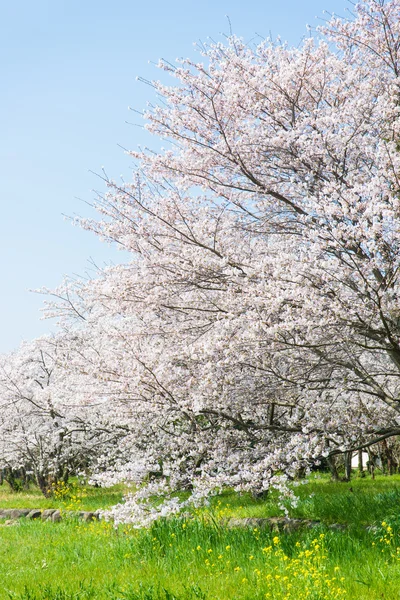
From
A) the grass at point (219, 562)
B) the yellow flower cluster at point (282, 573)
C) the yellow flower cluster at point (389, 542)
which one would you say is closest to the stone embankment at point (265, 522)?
the grass at point (219, 562)

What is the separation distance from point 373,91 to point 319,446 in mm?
4603

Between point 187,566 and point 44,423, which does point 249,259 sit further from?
point 44,423

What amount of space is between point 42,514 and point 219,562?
7.82m

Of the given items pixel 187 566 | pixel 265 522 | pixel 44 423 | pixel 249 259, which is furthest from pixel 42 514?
pixel 249 259

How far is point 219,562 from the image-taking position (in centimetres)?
545

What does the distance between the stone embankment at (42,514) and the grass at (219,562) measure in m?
2.34

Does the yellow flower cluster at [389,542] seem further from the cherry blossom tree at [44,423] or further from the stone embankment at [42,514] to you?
the cherry blossom tree at [44,423]

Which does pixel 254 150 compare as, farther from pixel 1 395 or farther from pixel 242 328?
pixel 1 395

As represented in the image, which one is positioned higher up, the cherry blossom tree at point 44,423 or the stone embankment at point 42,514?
the cherry blossom tree at point 44,423

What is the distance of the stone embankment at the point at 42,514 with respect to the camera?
10.6 metres

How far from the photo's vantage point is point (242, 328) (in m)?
6.32

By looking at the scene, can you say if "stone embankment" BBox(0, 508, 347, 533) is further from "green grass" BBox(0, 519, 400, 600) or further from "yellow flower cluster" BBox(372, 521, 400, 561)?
"yellow flower cluster" BBox(372, 521, 400, 561)

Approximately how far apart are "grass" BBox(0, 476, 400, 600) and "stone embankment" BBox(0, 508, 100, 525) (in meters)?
2.34

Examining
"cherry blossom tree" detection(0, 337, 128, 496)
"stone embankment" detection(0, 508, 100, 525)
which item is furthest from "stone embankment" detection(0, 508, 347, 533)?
"cherry blossom tree" detection(0, 337, 128, 496)
